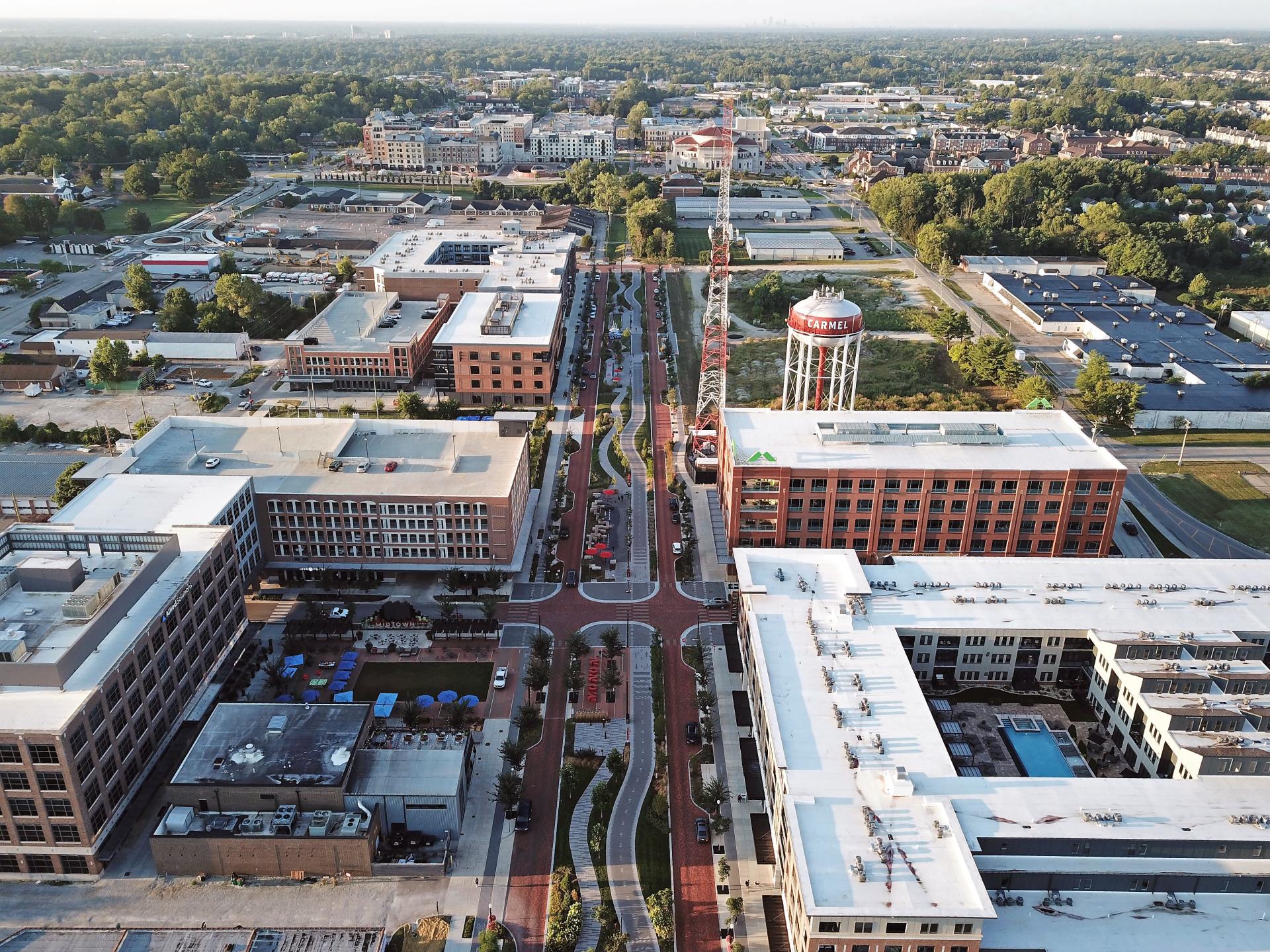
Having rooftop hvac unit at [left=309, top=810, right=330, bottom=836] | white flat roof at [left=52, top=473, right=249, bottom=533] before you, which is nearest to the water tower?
white flat roof at [left=52, top=473, right=249, bottom=533]

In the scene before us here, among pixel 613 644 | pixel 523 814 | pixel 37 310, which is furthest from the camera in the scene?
pixel 37 310

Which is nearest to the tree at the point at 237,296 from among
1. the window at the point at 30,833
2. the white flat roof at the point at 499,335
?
the white flat roof at the point at 499,335

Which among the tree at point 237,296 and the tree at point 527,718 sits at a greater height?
the tree at point 237,296

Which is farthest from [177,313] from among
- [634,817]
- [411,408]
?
[634,817]

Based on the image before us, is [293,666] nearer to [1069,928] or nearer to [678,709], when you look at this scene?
[678,709]

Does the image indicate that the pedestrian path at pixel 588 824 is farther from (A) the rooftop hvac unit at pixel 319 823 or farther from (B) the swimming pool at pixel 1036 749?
(B) the swimming pool at pixel 1036 749

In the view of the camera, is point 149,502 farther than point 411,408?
No

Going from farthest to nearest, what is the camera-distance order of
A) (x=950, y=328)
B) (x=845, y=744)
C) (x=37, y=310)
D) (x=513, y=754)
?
1. (x=37, y=310)
2. (x=950, y=328)
3. (x=513, y=754)
4. (x=845, y=744)

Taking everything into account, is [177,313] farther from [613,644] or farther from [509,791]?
[509,791]
